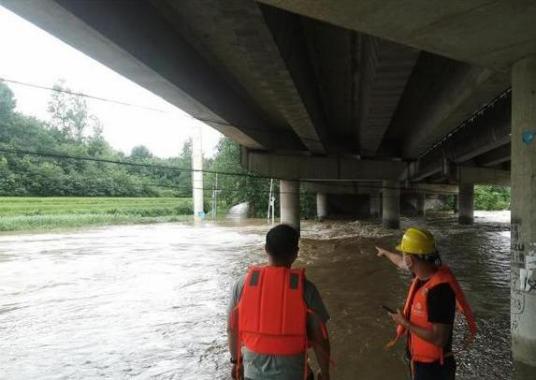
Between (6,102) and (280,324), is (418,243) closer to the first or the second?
(280,324)

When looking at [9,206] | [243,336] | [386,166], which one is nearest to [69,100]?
[9,206]

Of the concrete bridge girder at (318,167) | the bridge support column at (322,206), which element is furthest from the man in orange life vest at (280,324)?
the bridge support column at (322,206)

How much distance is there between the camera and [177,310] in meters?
8.84

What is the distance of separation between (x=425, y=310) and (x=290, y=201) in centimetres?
2002

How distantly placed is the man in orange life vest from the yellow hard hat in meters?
0.85

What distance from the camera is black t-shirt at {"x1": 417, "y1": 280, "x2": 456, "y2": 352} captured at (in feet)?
9.09

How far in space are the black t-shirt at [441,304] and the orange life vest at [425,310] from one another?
25 mm

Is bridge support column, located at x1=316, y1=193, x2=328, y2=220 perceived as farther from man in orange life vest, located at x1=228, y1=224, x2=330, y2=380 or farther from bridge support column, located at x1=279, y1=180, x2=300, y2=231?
man in orange life vest, located at x1=228, y1=224, x2=330, y2=380

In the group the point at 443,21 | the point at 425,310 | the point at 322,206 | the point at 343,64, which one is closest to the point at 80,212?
the point at 322,206

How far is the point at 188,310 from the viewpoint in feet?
29.0

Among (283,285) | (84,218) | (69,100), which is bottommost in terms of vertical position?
(84,218)

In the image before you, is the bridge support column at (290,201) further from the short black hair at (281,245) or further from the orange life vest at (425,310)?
the short black hair at (281,245)

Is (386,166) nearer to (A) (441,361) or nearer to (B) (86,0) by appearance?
(B) (86,0)

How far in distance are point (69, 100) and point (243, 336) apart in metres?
99.6
